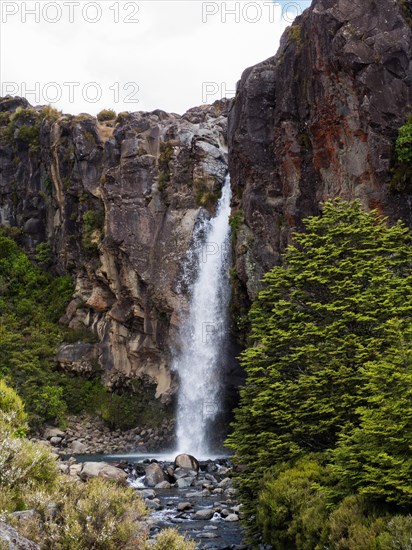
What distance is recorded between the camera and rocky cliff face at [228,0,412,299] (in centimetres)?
2498

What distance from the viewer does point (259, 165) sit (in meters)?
30.9

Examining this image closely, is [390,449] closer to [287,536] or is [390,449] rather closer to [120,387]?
[287,536]

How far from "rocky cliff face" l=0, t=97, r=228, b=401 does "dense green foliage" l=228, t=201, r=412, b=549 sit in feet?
71.8

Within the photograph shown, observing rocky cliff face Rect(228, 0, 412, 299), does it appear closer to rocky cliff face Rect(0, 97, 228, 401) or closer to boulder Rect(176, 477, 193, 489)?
rocky cliff face Rect(0, 97, 228, 401)

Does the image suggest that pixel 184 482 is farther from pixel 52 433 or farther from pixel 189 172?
pixel 189 172

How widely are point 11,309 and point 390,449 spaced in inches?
1670

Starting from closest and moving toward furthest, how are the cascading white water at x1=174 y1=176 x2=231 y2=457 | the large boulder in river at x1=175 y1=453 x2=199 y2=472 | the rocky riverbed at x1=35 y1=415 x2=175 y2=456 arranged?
1. the large boulder in river at x1=175 y1=453 x2=199 y2=472
2. the cascading white water at x1=174 y1=176 x2=231 y2=457
3. the rocky riverbed at x1=35 y1=415 x2=175 y2=456

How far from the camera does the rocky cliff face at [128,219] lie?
3884 cm

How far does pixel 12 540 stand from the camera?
281 inches

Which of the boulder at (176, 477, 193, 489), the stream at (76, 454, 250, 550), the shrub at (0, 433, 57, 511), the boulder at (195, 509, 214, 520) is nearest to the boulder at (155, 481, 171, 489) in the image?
the stream at (76, 454, 250, 550)

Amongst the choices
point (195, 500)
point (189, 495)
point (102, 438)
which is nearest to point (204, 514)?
point (195, 500)

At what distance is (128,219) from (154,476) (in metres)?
21.1

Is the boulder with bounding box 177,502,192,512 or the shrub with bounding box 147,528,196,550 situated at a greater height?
the shrub with bounding box 147,528,196,550

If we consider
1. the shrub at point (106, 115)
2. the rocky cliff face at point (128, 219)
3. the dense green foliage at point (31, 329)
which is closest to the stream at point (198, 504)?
the rocky cliff face at point (128, 219)
